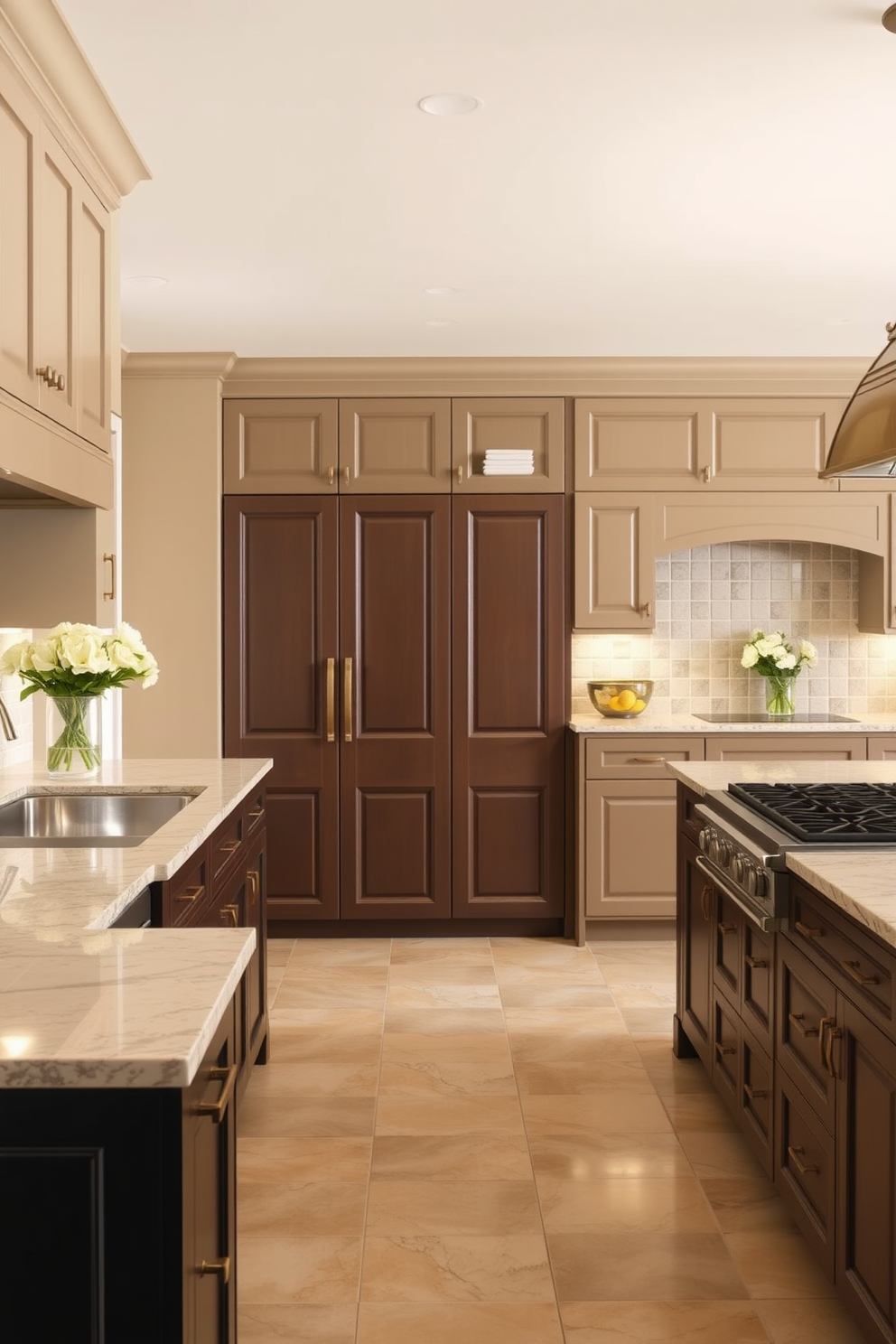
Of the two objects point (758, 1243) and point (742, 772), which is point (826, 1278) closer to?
point (758, 1243)

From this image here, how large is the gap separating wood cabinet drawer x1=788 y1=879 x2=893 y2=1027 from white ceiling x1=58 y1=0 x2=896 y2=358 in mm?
1749

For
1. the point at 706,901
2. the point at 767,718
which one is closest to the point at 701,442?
the point at 767,718

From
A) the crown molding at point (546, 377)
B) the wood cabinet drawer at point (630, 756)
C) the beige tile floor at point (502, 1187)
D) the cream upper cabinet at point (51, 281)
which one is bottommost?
the beige tile floor at point (502, 1187)

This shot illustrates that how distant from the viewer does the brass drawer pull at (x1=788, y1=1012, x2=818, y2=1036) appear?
237 cm

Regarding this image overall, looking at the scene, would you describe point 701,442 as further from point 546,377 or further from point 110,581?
point 110,581

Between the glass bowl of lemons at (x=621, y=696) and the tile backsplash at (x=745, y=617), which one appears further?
the tile backsplash at (x=745, y=617)

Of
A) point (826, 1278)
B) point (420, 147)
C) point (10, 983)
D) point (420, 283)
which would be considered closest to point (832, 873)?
point (826, 1278)

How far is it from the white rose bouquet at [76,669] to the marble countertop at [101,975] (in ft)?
3.06

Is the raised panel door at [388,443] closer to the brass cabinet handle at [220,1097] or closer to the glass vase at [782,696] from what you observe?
the glass vase at [782,696]

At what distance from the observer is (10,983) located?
4.95 feet

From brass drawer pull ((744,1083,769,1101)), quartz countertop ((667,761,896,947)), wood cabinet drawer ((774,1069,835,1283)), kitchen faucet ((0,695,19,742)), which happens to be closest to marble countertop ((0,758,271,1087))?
kitchen faucet ((0,695,19,742))

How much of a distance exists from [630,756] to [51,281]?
3323 millimetres

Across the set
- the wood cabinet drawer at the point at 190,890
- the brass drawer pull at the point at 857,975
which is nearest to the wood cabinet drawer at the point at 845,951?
the brass drawer pull at the point at 857,975

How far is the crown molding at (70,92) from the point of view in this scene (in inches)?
86.5
